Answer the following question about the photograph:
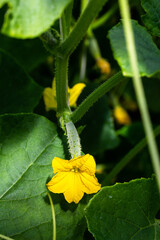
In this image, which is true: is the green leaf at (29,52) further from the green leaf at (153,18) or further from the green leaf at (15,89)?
the green leaf at (153,18)

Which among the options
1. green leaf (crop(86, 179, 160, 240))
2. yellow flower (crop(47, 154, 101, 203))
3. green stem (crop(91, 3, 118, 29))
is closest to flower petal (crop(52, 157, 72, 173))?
yellow flower (crop(47, 154, 101, 203))

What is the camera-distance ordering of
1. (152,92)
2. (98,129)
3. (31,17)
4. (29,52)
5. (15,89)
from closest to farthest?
(31,17) < (15,89) < (98,129) < (29,52) < (152,92)

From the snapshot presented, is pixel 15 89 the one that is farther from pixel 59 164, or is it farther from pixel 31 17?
pixel 31 17

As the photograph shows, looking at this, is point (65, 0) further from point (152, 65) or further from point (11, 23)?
point (152, 65)

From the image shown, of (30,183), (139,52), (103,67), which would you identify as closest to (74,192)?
(30,183)

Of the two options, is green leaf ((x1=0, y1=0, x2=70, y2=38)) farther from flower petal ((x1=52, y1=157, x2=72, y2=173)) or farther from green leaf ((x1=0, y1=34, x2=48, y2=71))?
green leaf ((x1=0, y1=34, x2=48, y2=71))
